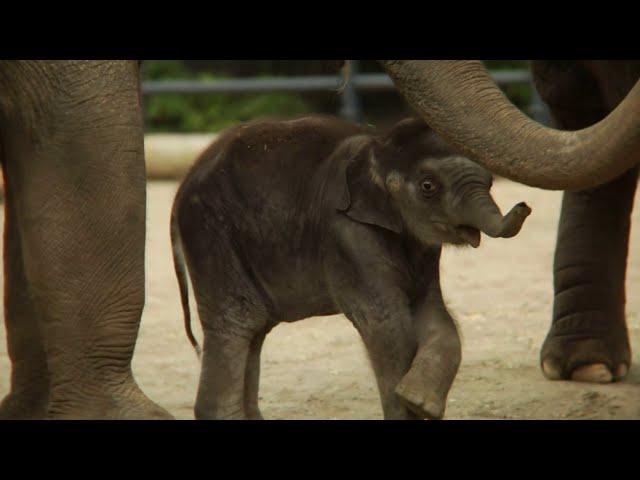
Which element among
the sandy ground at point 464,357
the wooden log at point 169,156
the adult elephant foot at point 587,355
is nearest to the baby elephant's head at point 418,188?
the sandy ground at point 464,357

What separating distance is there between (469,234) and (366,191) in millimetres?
332

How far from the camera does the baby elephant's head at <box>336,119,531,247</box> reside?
3693 millimetres

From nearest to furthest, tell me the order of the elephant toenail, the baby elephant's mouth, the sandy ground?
1. the baby elephant's mouth
2. the sandy ground
3. the elephant toenail

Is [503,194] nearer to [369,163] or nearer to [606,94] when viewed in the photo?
[606,94]

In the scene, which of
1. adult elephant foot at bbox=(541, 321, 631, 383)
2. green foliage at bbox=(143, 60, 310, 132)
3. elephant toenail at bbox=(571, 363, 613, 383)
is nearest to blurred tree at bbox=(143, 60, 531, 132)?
green foliage at bbox=(143, 60, 310, 132)

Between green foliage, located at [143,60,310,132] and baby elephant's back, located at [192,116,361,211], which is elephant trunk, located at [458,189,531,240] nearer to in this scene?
baby elephant's back, located at [192,116,361,211]

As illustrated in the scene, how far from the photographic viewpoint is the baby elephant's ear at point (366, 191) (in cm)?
385

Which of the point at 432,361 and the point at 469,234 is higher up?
the point at 469,234

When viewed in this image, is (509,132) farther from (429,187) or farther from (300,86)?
(300,86)

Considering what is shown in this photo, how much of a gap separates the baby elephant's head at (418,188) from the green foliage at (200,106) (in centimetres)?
963

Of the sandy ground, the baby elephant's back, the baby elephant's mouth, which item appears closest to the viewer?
the baby elephant's mouth

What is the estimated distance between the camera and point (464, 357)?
572cm

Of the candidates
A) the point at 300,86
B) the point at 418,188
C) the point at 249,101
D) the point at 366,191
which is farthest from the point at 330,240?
the point at 249,101
